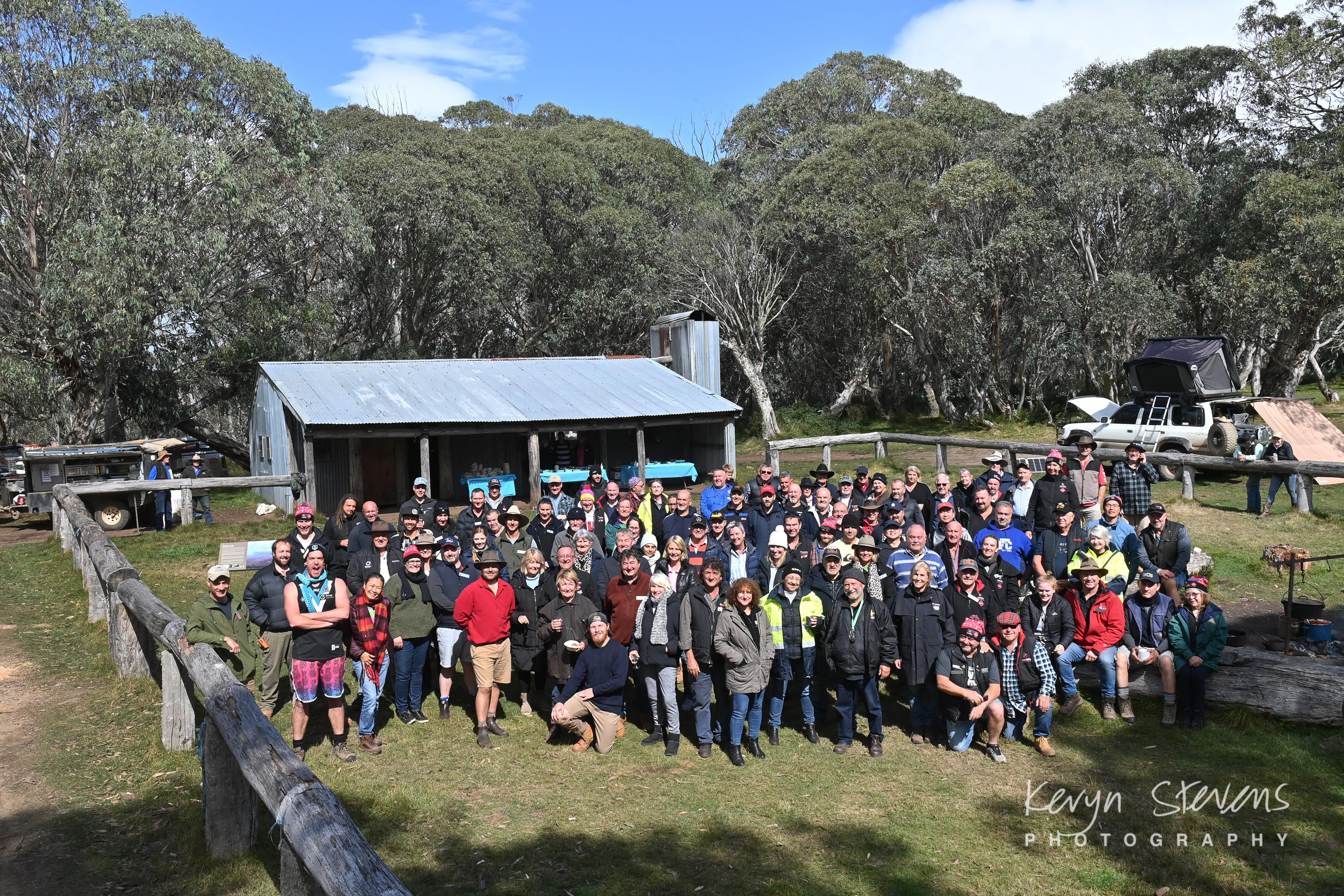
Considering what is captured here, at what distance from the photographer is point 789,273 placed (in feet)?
120

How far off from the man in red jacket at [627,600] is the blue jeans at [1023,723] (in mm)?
3112

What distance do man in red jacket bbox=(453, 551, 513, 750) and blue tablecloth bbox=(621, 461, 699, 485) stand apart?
44.6 ft

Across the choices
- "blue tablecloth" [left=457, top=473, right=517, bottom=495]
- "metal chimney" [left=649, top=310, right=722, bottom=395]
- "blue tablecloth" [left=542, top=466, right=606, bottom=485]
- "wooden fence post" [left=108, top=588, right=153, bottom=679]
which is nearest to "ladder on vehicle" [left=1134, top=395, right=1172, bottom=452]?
"metal chimney" [left=649, top=310, right=722, bottom=395]

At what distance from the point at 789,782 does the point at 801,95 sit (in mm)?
41259

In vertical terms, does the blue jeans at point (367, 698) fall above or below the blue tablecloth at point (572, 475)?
below

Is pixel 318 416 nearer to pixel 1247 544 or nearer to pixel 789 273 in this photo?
pixel 1247 544

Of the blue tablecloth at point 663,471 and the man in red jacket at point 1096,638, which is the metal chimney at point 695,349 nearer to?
the blue tablecloth at point 663,471

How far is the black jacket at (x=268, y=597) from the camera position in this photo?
7.84 m

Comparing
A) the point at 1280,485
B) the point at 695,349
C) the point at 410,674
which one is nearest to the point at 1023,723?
the point at 410,674

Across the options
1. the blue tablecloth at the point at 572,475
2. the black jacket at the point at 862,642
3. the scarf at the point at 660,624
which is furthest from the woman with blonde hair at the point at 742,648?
the blue tablecloth at the point at 572,475

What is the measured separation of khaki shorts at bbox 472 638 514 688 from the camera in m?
8.25

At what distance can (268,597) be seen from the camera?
7.86 meters

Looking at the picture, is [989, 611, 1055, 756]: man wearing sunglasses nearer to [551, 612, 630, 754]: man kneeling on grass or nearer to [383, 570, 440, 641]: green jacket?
[551, 612, 630, 754]: man kneeling on grass

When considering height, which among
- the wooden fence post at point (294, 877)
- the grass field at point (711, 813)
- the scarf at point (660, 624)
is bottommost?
the grass field at point (711, 813)
